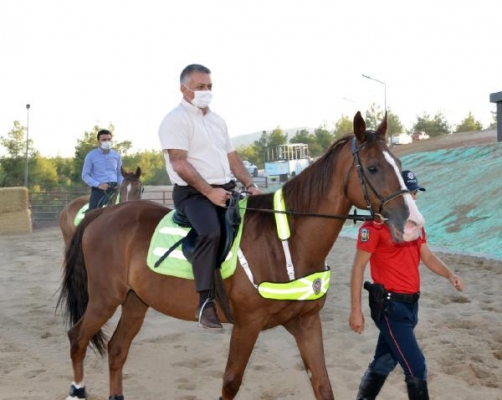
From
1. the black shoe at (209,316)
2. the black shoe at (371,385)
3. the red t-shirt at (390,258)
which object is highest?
the red t-shirt at (390,258)

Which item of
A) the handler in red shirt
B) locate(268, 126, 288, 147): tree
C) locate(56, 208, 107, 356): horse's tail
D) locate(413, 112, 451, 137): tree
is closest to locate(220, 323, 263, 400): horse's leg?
the handler in red shirt

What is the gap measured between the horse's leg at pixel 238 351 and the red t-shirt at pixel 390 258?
872 millimetres

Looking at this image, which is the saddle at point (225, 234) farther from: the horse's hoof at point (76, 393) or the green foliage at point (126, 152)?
the green foliage at point (126, 152)

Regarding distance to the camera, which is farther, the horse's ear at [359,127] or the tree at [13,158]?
the tree at [13,158]

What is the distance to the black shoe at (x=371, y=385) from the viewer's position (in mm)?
3822

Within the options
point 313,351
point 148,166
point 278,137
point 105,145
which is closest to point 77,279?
point 313,351

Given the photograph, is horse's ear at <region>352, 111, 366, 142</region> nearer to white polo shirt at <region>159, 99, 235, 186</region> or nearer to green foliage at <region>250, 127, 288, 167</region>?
white polo shirt at <region>159, 99, 235, 186</region>

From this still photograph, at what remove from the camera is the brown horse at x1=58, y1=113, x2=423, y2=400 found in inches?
131

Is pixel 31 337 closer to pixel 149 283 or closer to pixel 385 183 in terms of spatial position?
pixel 149 283

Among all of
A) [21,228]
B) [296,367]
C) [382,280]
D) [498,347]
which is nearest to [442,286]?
[498,347]

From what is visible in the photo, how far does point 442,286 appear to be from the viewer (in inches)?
341

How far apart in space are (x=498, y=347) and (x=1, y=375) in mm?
4872

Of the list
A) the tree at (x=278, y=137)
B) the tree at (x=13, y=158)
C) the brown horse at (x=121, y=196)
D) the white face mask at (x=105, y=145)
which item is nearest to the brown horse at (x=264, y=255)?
the brown horse at (x=121, y=196)

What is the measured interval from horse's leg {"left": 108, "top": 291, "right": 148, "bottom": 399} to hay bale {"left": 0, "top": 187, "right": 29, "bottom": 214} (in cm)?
1766
